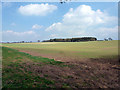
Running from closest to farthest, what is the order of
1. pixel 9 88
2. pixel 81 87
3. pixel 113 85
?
pixel 9 88
pixel 81 87
pixel 113 85

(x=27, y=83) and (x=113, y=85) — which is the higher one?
(x=27, y=83)

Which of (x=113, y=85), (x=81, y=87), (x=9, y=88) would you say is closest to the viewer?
(x=9, y=88)

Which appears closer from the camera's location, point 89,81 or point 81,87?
point 81,87

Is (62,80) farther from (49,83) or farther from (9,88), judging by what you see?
(9,88)

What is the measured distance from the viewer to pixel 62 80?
7984 mm

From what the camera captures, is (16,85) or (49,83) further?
(49,83)

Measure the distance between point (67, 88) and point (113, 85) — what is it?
3.86 m

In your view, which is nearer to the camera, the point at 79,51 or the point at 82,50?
the point at 79,51

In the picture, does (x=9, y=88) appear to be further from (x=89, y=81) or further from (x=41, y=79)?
(x=89, y=81)

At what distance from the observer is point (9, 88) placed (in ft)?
21.4

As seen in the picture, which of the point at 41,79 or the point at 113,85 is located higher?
the point at 41,79

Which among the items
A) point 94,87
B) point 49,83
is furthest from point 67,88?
point 94,87

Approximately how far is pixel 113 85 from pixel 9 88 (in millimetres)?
7545

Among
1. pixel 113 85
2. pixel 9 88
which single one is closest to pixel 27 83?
pixel 9 88
